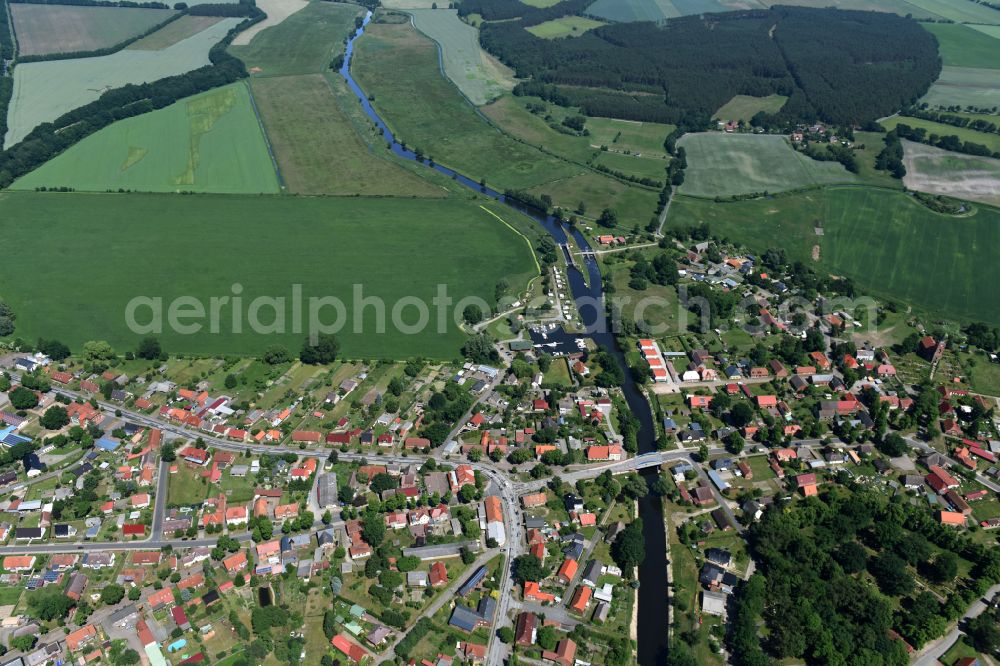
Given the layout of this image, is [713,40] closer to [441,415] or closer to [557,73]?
[557,73]

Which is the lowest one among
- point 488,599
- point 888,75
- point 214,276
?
point 488,599

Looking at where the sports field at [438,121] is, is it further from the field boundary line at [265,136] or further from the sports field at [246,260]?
the field boundary line at [265,136]

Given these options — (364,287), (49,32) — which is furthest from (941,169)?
(49,32)

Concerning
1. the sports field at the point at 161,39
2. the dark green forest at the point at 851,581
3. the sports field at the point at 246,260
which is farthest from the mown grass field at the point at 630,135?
the sports field at the point at 161,39

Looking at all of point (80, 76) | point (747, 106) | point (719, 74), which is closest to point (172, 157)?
point (80, 76)

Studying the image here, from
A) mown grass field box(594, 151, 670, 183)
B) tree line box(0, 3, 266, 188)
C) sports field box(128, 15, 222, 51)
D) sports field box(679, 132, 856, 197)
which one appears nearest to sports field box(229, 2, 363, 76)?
tree line box(0, 3, 266, 188)

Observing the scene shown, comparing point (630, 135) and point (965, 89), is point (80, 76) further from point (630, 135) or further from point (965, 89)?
point (965, 89)

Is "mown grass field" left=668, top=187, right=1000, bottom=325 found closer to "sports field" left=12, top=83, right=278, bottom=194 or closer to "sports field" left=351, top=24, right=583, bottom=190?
"sports field" left=351, top=24, right=583, bottom=190
